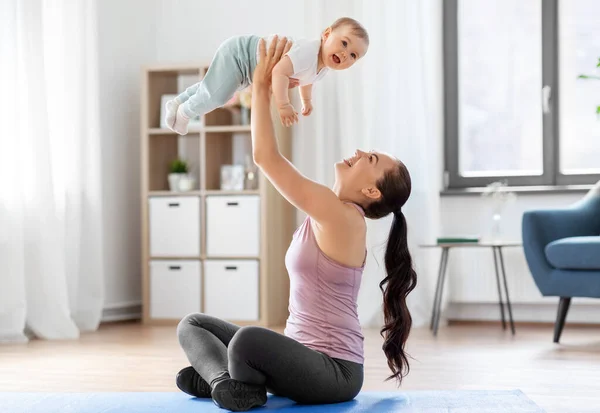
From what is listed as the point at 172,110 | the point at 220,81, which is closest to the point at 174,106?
the point at 172,110

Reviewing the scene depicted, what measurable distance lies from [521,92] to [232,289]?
6.95 ft

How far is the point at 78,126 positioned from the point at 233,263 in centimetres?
117

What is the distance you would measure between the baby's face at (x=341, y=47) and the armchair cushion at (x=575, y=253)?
86.4 inches

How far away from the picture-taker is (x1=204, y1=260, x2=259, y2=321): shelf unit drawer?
16.4 ft

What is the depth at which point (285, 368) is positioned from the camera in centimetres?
223

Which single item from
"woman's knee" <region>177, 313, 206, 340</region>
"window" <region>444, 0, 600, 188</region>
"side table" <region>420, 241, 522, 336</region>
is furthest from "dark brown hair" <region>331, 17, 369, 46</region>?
"window" <region>444, 0, 600, 188</region>

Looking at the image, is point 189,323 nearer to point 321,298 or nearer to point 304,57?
point 321,298

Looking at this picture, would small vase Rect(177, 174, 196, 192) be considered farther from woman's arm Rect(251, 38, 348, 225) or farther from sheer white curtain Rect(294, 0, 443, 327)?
woman's arm Rect(251, 38, 348, 225)

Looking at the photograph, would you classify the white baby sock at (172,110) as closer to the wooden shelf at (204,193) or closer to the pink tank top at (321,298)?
the pink tank top at (321,298)

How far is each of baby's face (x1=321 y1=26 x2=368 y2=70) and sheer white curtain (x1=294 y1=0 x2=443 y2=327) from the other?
286cm

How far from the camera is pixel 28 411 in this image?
2377 millimetres

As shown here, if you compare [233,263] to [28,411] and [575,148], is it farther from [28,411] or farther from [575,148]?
[28,411]

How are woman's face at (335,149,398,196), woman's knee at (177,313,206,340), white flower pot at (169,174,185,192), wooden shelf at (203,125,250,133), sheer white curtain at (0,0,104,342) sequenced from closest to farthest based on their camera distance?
woman's face at (335,149,398,196) → woman's knee at (177,313,206,340) → sheer white curtain at (0,0,104,342) → wooden shelf at (203,125,250,133) → white flower pot at (169,174,185,192)

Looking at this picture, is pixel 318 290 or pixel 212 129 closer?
pixel 318 290
